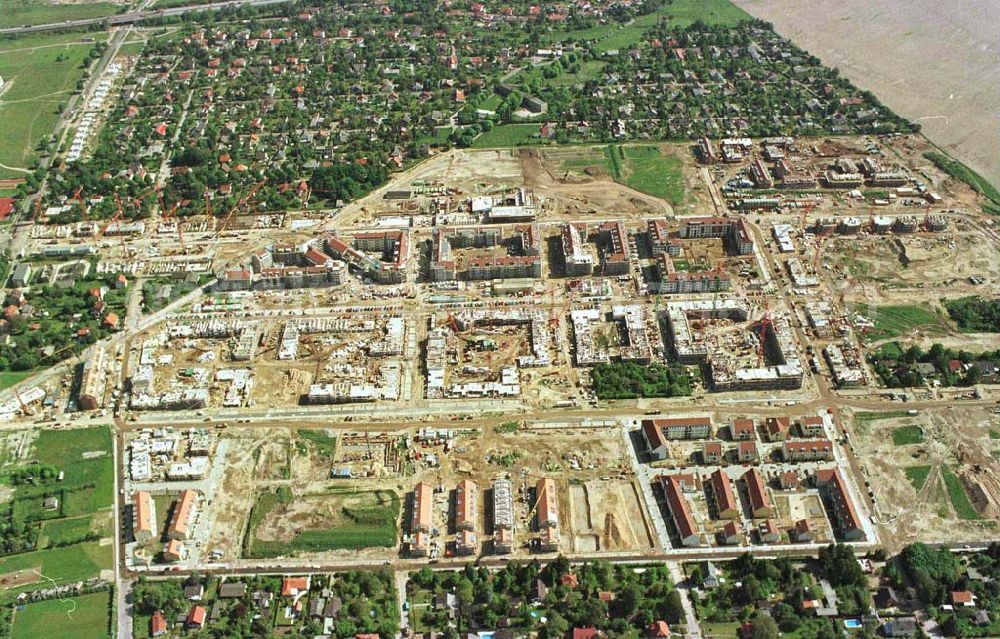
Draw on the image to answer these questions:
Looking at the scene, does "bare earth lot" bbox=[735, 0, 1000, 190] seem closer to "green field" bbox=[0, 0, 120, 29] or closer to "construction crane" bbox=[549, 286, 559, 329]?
"construction crane" bbox=[549, 286, 559, 329]

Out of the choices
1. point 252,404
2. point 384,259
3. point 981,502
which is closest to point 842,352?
point 981,502

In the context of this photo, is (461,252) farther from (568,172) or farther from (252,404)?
(252,404)

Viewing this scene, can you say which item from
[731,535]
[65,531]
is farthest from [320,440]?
[731,535]

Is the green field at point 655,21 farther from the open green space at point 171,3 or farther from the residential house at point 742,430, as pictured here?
the residential house at point 742,430

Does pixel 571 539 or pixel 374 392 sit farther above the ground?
pixel 374 392

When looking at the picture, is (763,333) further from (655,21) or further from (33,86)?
(33,86)

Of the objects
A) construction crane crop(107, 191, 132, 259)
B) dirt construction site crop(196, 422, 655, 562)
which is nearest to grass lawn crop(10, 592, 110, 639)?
dirt construction site crop(196, 422, 655, 562)
